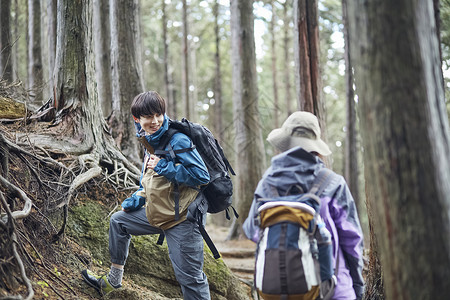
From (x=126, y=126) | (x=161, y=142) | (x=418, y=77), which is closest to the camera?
(x=418, y=77)

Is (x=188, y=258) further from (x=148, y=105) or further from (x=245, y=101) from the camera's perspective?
(x=245, y=101)

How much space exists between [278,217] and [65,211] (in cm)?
300

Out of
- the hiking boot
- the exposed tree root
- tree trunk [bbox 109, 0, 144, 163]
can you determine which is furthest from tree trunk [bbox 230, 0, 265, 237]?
the hiking boot

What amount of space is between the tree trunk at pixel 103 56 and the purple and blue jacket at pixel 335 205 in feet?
28.6

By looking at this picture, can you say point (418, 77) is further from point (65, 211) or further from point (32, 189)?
point (32, 189)

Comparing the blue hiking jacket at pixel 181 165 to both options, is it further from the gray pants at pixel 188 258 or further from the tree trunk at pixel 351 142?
the tree trunk at pixel 351 142

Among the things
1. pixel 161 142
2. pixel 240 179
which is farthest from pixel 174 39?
pixel 161 142

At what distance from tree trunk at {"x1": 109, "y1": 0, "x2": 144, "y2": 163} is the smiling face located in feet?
13.1

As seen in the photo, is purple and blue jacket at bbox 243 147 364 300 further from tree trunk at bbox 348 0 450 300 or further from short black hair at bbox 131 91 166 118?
short black hair at bbox 131 91 166 118

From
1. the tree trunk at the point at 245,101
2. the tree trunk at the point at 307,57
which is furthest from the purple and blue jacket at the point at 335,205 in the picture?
the tree trunk at the point at 245,101

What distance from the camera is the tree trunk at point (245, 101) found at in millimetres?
12766

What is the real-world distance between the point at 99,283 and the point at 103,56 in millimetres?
8182

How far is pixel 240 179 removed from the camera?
41.8 feet

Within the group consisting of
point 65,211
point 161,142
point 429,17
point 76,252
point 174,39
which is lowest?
point 76,252
